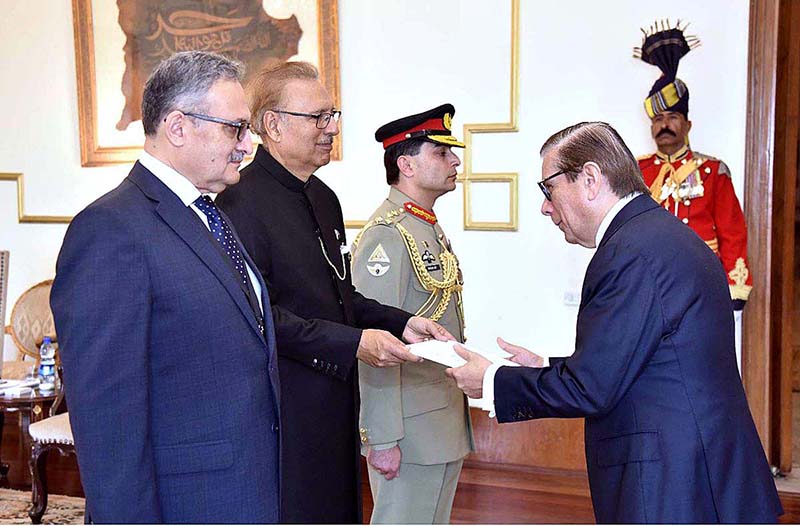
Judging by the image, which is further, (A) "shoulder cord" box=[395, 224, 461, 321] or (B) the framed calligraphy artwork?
(B) the framed calligraphy artwork

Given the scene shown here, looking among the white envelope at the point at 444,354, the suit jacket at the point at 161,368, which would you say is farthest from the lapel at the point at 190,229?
the white envelope at the point at 444,354

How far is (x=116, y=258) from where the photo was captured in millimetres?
1577

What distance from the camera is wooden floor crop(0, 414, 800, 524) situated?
401 cm

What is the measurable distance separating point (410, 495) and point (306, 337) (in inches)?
29.2

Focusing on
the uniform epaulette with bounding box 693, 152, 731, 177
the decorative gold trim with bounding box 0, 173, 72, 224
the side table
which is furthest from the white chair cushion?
the uniform epaulette with bounding box 693, 152, 731, 177

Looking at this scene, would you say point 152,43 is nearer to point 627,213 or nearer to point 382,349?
point 382,349

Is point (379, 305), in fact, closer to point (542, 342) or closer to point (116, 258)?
point (116, 258)

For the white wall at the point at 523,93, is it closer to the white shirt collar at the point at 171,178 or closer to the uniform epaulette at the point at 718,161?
the uniform epaulette at the point at 718,161

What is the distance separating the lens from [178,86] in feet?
5.78

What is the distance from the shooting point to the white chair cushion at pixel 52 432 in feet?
13.2

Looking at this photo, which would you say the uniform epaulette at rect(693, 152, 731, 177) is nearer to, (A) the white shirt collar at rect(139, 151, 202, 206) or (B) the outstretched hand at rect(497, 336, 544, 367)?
(B) the outstretched hand at rect(497, 336, 544, 367)

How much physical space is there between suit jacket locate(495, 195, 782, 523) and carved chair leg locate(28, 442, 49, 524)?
3006mm

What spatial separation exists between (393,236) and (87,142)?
12.1 feet

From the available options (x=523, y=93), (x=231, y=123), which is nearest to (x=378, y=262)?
(x=231, y=123)
